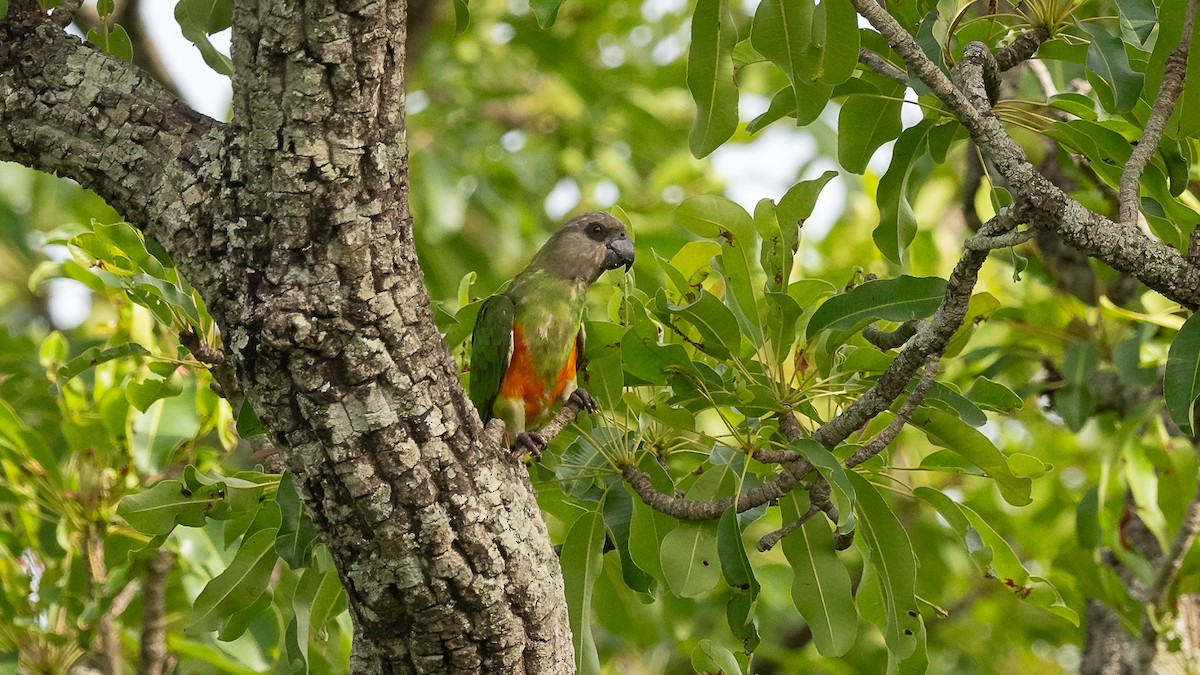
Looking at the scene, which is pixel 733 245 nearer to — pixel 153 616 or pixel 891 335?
pixel 891 335

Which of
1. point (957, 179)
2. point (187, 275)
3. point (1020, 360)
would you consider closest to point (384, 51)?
point (187, 275)

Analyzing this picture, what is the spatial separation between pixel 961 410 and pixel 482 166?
14.5 feet

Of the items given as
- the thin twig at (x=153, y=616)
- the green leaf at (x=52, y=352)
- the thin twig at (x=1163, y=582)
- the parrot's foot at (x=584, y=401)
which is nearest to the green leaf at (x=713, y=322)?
the parrot's foot at (x=584, y=401)

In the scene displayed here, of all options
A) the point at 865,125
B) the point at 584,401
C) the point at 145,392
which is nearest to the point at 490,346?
the point at 584,401

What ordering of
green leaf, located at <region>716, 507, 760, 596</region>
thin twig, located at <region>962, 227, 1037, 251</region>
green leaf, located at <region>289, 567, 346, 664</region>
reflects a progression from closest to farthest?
thin twig, located at <region>962, 227, 1037, 251</region>, green leaf, located at <region>716, 507, 760, 596</region>, green leaf, located at <region>289, 567, 346, 664</region>

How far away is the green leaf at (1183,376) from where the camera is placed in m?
2.31

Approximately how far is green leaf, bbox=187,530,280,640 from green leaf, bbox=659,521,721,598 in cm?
101

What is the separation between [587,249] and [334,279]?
1979mm

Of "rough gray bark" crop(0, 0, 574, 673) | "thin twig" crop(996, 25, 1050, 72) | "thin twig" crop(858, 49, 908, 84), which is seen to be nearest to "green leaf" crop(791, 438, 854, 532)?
"rough gray bark" crop(0, 0, 574, 673)

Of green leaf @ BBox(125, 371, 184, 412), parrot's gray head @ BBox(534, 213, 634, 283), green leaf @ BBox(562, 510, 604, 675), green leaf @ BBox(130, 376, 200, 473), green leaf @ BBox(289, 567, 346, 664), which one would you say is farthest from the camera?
parrot's gray head @ BBox(534, 213, 634, 283)

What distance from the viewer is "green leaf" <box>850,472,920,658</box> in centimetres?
253

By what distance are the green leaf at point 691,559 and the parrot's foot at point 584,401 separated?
44cm

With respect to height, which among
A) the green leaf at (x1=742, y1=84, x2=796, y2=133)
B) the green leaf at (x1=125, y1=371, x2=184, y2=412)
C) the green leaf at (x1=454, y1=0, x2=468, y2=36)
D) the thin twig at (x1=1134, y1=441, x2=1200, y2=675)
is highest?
the green leaf at (x1=454, y1=0, x2=468, y2=36)

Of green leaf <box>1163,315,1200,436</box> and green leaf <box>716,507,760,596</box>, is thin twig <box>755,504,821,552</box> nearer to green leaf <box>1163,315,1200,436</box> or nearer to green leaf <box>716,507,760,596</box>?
green leaf <box>716,507,760,596</box>
